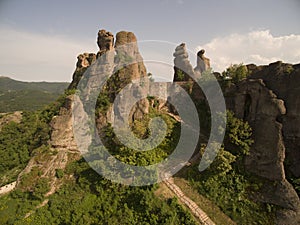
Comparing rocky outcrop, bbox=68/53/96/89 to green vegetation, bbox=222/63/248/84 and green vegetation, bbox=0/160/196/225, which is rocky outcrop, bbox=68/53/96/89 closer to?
green vegetation, bbox=0/160/196/225

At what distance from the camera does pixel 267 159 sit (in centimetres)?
1827

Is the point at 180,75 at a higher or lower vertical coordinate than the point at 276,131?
higher

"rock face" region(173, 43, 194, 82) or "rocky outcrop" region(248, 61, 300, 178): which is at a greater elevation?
"rock face" region(173, 43, 194, 82)

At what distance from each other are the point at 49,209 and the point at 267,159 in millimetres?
22820

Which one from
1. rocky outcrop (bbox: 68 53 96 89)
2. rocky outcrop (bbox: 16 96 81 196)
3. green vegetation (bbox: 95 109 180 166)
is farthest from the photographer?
rocky outcrop (bbox: 68 53 96 89)

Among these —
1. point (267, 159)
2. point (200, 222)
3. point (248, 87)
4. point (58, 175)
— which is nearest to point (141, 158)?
point (200, 222)

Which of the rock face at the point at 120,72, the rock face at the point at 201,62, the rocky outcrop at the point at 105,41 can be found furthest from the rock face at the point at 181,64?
the rocky outcrop at the point at 105,41

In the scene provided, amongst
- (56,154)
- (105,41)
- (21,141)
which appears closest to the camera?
(56,154)

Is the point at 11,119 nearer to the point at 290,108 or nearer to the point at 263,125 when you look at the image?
the point at 263,125

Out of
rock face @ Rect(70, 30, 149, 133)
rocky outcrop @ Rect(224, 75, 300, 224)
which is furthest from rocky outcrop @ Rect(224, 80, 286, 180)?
rock face @ Rect(70, 30, 149, 133)

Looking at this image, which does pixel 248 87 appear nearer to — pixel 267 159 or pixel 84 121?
pixel 267 159

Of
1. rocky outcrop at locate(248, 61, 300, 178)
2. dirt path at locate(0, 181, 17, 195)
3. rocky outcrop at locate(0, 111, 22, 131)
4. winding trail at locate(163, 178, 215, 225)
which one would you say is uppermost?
rocky outcrop at locate(248, 61, 300, 178)

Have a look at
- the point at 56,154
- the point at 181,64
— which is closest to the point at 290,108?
the point at 181,64

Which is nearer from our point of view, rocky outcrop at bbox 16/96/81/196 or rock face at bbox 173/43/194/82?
rocky outcrop at bbox 16/96/81/196
